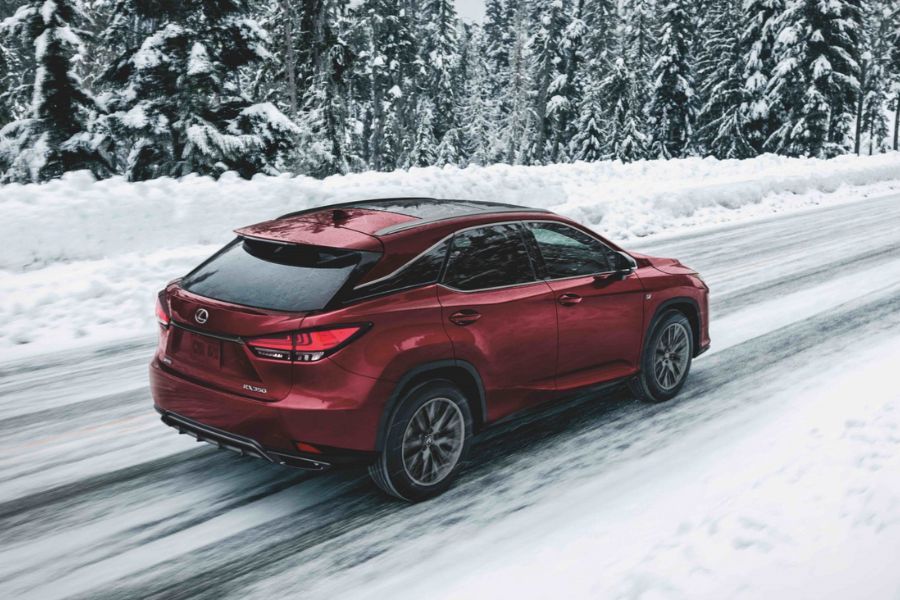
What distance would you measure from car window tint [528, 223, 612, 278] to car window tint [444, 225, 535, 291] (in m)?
0.20

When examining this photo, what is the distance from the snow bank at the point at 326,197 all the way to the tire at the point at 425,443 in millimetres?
8180

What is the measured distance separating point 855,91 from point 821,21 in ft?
15.8

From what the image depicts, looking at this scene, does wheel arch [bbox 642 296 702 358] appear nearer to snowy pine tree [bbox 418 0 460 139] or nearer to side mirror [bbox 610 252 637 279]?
side mirror [bbox 610 252 637 279]

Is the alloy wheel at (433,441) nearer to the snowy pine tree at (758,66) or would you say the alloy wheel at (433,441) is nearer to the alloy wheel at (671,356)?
the alloy wheel at (671,356)

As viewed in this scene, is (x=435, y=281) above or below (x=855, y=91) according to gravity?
below

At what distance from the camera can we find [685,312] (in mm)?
6227

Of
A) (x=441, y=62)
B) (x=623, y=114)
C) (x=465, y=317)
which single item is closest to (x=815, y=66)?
(x=623, y=114)

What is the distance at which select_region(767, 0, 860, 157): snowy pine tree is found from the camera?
4300cm

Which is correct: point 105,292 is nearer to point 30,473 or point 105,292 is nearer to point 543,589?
point 30,473

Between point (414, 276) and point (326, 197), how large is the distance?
32.0 ft

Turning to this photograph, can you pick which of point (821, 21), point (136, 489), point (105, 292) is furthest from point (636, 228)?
point (821, 21)

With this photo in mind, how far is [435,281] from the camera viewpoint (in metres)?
4.36

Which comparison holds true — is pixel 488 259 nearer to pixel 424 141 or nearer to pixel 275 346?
pixel 275 346

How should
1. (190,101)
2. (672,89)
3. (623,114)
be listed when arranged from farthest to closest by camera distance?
(672,89) → (623,114) → (190,101)
